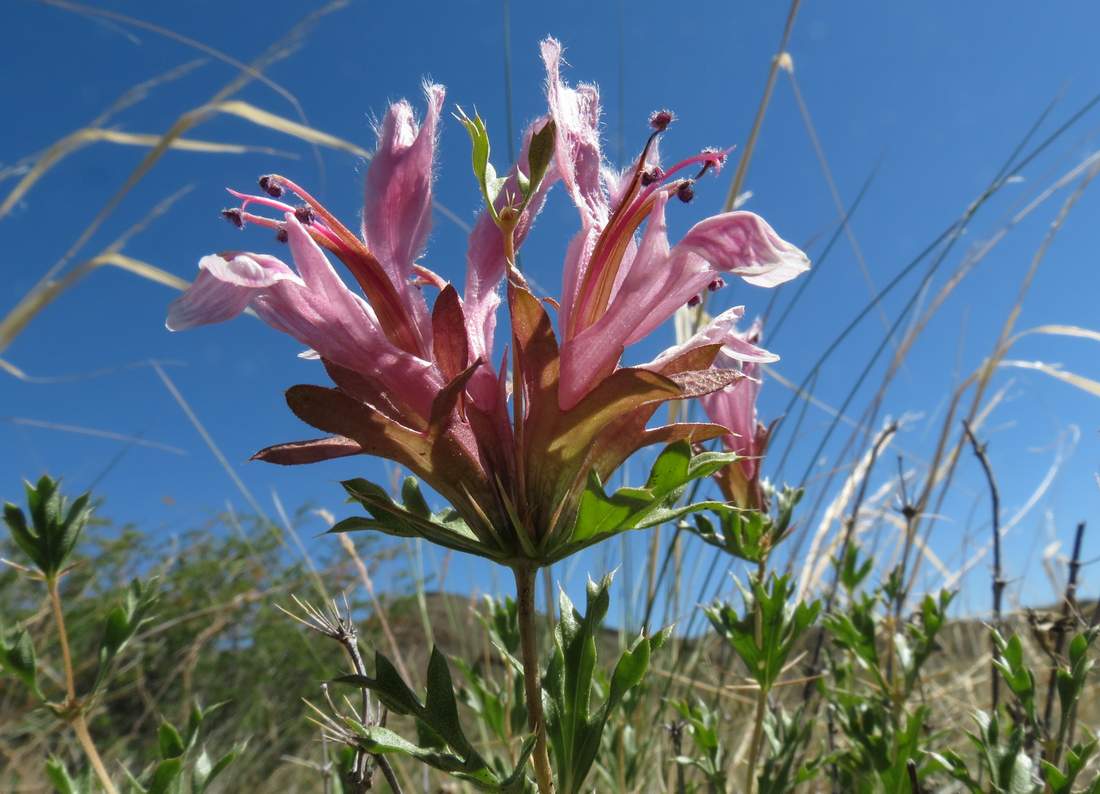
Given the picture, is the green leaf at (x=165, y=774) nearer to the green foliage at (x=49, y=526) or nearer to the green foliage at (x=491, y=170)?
the green foliage at (x=49, y=526)

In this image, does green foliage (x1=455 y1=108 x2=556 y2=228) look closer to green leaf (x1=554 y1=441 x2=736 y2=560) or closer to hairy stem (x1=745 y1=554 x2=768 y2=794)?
green leaf (x1=554 y1=441 x2=736 y2=560)

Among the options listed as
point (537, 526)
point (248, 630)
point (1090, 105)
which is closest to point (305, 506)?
point (248, 630)

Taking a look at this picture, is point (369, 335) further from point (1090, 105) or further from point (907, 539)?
point (1090, 105)

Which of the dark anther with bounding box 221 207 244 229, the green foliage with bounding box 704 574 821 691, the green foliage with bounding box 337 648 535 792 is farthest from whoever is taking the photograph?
the green foliage with bounding box 704 574 821 691

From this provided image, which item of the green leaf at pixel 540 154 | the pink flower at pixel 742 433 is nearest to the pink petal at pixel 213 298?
the green leaf at pixel 540 154

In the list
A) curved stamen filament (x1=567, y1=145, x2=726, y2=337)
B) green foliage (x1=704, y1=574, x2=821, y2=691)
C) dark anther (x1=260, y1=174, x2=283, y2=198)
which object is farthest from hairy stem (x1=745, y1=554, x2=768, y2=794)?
dark anther (x1=260, y1=174, x2=283, y2=198)

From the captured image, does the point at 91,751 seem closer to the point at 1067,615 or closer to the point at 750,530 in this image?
the point at 750,530

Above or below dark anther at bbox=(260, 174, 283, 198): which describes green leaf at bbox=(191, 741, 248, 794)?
below
